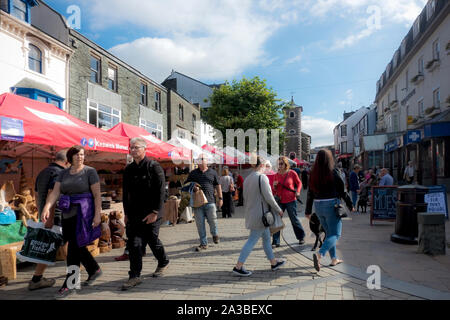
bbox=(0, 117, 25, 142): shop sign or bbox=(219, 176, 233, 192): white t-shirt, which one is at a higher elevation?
bbox=(0, 117, 25, 142): shop sign

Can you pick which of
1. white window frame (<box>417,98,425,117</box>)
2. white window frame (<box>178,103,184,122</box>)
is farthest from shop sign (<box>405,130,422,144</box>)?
white window frame (<box>178,103,184,122</box>)

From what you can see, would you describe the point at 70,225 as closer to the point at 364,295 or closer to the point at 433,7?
the point at 364,295

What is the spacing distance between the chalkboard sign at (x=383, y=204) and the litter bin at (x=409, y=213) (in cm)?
193

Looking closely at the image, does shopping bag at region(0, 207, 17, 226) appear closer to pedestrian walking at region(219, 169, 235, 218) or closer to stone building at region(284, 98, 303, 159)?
pedestrian walking at region(219, 169, 235, 218)

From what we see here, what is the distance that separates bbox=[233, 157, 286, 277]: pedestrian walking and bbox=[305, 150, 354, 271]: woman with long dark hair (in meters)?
0.68

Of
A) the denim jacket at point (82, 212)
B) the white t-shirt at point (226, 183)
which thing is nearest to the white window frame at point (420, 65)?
the white t-shirt at point (226, 183)

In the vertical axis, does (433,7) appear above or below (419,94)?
above

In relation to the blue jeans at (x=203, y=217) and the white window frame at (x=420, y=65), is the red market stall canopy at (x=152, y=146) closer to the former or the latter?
the blue jeans at (x=203, y=217)

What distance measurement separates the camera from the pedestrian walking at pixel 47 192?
149 inches

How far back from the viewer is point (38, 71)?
40.2ft

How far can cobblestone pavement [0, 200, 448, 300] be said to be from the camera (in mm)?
3424

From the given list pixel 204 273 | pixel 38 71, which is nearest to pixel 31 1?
pixel 38 71

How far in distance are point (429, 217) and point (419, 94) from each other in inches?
734

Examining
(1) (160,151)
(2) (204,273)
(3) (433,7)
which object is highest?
(3) (433,7)
